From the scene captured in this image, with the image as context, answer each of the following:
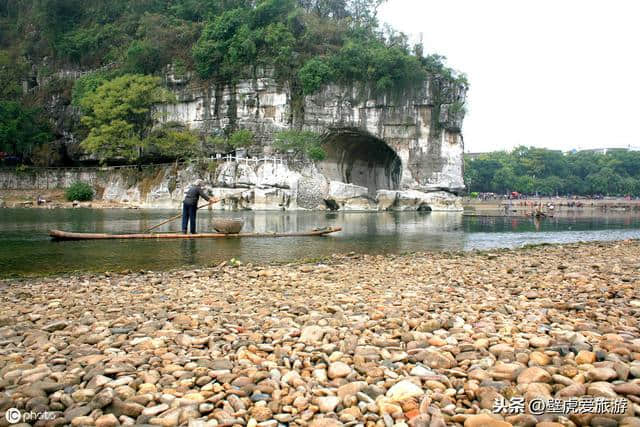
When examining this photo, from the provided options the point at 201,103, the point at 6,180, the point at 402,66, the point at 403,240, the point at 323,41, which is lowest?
the point at 403,240

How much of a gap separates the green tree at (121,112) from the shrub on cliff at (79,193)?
4.17m

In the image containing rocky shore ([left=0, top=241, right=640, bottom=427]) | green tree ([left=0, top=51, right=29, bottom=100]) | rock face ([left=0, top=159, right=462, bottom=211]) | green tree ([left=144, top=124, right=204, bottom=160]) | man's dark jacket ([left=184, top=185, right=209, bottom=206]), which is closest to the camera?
rocky shore ([left=0, top=241, right=640, bottom=427])

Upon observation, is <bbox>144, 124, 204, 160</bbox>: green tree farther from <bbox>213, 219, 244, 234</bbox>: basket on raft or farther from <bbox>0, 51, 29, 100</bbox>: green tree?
<bbox>213, 219, 244, 234</bbox>: basket on raft

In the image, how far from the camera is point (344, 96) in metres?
50.7

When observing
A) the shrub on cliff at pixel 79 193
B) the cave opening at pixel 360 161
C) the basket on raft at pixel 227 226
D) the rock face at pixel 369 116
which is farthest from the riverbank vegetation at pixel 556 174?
the basket on raft at pixel 227 226

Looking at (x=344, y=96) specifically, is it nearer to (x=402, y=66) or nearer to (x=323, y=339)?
(x=402, y=66)

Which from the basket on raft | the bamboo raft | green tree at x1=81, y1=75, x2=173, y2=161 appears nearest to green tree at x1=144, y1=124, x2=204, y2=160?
green tree at x1=81, y1=75, x2=173, y2=161

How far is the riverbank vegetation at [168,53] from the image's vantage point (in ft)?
161

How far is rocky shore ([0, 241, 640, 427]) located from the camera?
295cm

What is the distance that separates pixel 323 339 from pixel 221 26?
51302mm

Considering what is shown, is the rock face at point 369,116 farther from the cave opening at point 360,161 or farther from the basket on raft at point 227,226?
the basket on raft at point 227,226

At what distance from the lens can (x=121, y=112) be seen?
4844 cm

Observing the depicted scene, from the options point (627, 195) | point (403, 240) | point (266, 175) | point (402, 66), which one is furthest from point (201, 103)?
point (627, 195)

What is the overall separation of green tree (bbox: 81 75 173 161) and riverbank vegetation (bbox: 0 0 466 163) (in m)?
0.20
